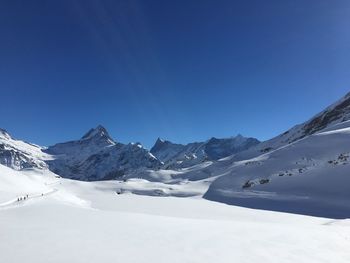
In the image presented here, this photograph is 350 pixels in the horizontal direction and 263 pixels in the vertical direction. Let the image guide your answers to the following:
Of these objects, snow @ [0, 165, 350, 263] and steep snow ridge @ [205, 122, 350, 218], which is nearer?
snow @ [0, 165, 350, 263]

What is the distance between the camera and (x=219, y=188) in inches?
1939

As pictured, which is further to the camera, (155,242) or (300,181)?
(300,181)

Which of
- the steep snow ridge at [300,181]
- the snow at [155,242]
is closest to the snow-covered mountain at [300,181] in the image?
the steep snow ridge at [300,181]

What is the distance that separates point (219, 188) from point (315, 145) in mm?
14613

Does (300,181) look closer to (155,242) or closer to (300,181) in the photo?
(300,181)

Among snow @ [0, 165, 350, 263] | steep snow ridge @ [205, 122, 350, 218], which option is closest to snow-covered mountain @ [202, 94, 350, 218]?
steep snow ridge @ [205, 122, 350, 218]

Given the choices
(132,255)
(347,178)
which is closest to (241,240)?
(132,255)

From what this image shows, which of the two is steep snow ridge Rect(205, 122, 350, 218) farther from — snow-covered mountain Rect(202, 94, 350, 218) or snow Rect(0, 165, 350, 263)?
snow Rect(0, 165, 350, 263)

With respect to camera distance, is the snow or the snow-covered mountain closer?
the snow

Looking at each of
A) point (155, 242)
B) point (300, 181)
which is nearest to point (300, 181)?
point (300, 181)

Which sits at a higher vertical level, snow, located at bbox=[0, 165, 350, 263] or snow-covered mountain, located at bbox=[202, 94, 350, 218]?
snow-covered mountain, located at bbox=[202, 94, 350, 218]

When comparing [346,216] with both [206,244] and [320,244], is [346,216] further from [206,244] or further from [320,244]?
[206,244]

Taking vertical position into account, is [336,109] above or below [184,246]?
above

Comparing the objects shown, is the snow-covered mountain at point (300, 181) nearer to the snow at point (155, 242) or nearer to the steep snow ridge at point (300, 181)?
the steep snow ridge at point (300, 181)
